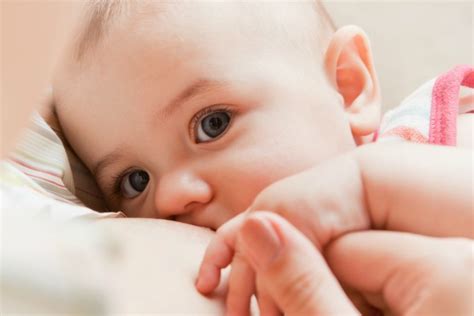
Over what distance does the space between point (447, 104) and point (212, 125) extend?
17.8 inches

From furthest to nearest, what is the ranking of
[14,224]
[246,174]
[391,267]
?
[246,174]
[391,267]
[14,224]

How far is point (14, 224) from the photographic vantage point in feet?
1.06

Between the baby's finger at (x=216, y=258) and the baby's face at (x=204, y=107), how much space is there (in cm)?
20

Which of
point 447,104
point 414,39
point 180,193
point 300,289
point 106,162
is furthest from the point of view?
point 414,39

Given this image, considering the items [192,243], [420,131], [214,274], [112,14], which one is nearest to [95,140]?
[112,14]

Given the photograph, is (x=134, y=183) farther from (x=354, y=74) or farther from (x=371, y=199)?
(x=371, y=199)

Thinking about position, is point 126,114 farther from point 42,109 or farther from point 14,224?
point 14,224

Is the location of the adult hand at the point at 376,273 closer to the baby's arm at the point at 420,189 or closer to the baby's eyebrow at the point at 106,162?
the baby's arm at the point at 420,189

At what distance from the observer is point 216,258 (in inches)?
22.8

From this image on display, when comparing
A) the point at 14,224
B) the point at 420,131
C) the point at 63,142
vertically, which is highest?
the point at 14,224

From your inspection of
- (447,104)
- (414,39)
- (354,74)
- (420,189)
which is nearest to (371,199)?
(420,189)

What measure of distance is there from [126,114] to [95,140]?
0.29ft

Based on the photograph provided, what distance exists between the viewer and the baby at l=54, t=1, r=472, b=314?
82 cm

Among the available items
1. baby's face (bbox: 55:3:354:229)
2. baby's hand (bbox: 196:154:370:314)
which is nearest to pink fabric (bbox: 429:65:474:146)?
baby's face (bbox: 55:3:354:229)
